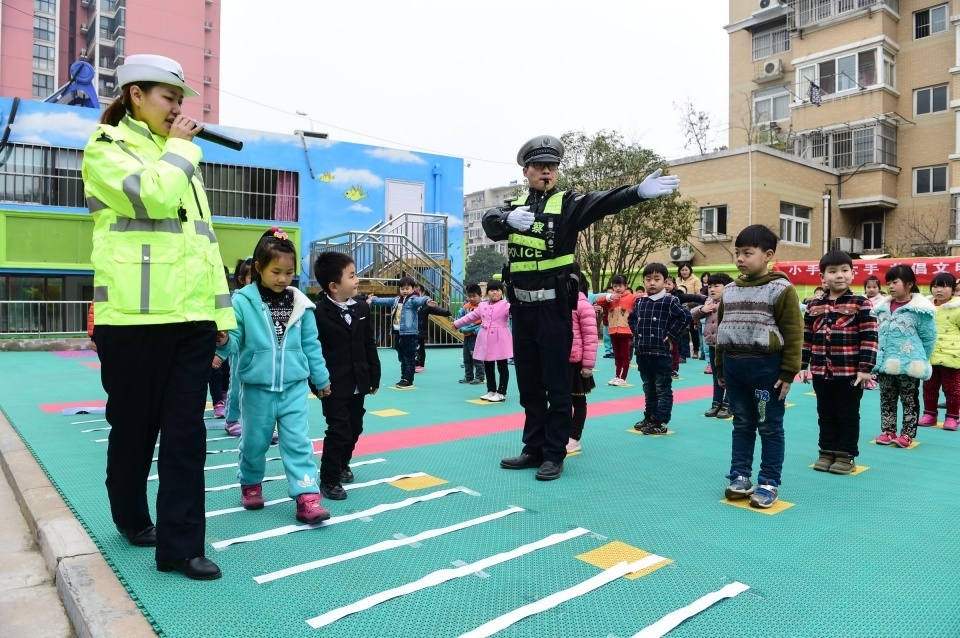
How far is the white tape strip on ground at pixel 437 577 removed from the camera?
249 centimetres

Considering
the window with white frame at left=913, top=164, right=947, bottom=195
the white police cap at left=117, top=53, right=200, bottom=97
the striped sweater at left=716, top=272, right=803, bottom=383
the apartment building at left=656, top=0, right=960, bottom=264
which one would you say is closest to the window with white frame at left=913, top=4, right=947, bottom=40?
the apartment building at left=656, top=0, right=960, bottom=264

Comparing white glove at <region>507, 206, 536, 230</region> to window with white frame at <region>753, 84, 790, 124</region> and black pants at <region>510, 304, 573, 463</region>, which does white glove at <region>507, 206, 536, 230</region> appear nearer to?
black pants at <region>510, 304, 573, 463</region>

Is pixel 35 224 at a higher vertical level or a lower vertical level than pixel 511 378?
higher

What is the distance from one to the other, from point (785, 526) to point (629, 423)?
3187 millimetres

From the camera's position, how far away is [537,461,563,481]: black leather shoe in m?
4.51

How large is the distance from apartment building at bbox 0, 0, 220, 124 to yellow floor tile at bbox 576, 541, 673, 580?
49.8 metres

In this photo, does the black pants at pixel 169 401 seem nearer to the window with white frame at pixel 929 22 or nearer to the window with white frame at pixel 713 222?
the window with white frame at pixel 713 222

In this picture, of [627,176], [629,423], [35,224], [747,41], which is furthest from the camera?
[747,41]

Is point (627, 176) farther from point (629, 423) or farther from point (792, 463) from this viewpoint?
point (792, 463)

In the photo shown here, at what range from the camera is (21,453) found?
5.05 m

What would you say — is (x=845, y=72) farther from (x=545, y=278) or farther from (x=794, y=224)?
(x=545, y=278)

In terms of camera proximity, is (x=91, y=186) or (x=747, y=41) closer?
(x=91, y=186)

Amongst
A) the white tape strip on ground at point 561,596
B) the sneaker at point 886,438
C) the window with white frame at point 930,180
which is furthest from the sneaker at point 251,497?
the window with white frame at point 930,180

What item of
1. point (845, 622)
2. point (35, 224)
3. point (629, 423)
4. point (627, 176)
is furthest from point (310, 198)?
point (845, 622)
